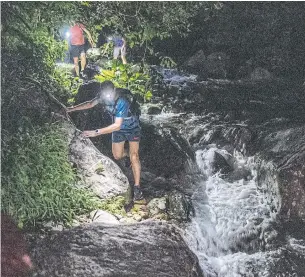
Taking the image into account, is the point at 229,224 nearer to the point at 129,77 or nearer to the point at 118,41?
A: the point at 129,77

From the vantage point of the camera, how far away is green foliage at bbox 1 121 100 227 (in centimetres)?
286

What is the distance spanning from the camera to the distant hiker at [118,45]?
3.12 meters

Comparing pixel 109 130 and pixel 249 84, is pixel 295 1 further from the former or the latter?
pixel 109 130

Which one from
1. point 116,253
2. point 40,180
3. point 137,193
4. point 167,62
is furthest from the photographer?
point 167,62

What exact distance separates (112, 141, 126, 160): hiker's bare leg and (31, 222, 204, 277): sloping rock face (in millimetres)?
527

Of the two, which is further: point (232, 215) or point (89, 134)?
point (232, 215)

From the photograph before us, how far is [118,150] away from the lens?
3.06 meters

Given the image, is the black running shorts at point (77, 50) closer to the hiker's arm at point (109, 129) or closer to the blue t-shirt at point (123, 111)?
the blue t-shirt at point (123, 111)

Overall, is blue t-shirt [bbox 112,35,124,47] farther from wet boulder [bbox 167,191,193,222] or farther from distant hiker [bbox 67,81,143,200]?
wet boulder [bbox 167,191,193,222]

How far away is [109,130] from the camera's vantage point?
3.01 metres

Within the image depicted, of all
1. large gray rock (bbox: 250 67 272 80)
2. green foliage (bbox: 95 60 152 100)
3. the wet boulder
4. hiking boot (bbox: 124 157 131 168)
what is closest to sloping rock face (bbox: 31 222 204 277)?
the wet boulder

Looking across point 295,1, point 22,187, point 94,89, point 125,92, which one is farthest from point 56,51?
point 295,1

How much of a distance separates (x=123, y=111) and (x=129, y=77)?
0.28m

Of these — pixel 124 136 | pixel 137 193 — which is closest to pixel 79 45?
pixel 124 136
